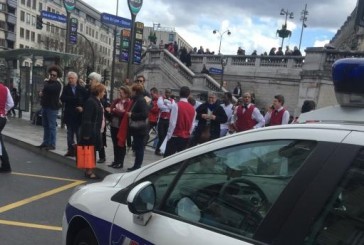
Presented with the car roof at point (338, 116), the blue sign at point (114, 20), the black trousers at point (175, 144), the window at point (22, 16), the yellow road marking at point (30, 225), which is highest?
the window at point (22, 16)

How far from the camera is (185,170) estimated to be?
2488 millimetres

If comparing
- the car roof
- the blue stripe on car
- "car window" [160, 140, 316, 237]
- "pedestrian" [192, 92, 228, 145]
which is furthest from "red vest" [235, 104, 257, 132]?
the car roof

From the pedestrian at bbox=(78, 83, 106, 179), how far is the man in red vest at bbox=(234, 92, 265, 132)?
9.45 feet

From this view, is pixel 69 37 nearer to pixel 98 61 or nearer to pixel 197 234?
pixel 197 234

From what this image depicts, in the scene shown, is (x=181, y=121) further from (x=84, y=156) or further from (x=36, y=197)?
(x=36, y=197)

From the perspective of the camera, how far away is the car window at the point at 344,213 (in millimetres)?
1681

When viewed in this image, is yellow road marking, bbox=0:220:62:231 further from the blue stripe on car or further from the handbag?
the handbag

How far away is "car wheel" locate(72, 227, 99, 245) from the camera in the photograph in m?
2.96

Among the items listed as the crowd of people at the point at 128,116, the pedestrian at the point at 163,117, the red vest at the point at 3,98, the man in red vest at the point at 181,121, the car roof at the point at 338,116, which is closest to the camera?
the car roof at the point at 338,116

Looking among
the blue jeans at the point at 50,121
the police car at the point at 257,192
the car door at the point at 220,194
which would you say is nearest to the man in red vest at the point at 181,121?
the blue jeans at the point at 50,121

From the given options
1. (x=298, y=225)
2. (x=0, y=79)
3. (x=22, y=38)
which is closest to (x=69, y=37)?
(x=0, y=79)

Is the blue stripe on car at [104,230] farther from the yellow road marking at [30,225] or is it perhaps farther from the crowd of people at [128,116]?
the crowd of people at [128,116]

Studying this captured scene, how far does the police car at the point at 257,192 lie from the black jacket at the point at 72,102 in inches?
240

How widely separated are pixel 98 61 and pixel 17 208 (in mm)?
79669
